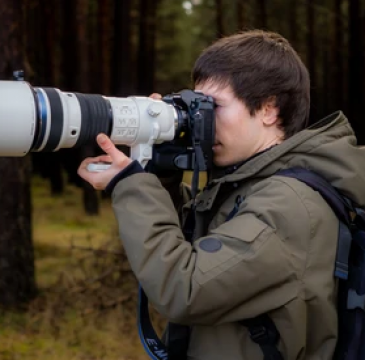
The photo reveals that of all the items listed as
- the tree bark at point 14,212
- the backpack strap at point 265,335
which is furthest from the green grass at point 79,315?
the backpack strap at point 265,335

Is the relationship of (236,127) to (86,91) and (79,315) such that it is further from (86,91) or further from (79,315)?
(86,91)

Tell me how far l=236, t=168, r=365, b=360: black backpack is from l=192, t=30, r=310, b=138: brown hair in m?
0.23

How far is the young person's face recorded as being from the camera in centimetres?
192

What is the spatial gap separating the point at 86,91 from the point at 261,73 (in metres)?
8.15

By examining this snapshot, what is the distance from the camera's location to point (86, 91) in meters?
9.82

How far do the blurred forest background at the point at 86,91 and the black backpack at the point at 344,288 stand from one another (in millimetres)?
1770

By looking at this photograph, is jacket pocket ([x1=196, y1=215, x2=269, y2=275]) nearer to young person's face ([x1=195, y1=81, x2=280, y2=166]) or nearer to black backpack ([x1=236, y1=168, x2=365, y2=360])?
black backpack ([x1=236, y1=168, x2=365, y2=360])

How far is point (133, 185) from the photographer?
1797 mm

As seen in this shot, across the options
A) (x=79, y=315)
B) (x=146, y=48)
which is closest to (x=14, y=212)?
(x=79, y=315)

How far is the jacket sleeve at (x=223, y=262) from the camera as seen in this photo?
1643mm

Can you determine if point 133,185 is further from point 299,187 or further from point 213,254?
point 299,187

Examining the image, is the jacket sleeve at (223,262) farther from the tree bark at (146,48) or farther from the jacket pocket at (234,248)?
the tree bark at (146,48)

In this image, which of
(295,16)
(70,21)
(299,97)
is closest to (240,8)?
(295,16)

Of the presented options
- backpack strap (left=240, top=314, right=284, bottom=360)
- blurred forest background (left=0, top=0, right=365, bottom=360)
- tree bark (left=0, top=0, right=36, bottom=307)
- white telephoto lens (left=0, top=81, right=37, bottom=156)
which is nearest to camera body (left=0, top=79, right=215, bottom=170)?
white telephoto lens (left=0, top=81, right=37, bottom=156)
